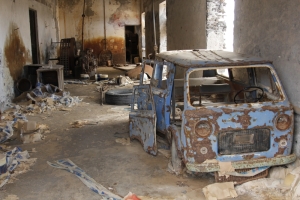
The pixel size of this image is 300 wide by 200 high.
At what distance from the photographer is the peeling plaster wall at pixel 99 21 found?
20.5 meters

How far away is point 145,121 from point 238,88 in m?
1.47

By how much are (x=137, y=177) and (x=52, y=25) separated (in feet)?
48.7

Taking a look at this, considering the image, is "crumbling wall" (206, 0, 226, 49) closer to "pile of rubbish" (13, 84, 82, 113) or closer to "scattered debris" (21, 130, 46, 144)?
"pile of rubbish" (13, 84, 82, 113)

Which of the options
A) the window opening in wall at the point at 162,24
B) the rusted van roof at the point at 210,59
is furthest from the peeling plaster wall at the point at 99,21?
the rusted van roof at the point at 210,59

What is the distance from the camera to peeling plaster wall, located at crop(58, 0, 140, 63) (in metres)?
20.5

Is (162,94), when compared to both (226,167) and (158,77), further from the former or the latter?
(226,167)

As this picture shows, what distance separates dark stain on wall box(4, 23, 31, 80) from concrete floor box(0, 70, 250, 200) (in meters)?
3.85

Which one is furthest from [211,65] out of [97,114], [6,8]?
[6,8]

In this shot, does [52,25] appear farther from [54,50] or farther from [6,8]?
[6,8]

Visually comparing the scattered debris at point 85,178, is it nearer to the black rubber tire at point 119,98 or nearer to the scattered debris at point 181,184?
the scattered debris at point 181,184

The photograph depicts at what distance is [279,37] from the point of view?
4.57 meters

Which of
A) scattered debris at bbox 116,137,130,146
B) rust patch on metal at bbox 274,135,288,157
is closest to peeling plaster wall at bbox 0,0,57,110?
scattered debris at bbox 116,137,130,146

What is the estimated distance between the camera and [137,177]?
14.4ft

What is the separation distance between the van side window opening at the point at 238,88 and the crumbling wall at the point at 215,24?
285 centimetres
